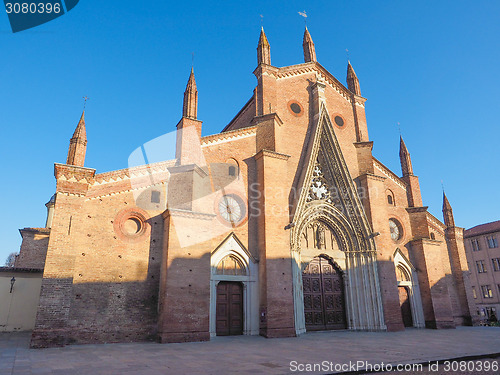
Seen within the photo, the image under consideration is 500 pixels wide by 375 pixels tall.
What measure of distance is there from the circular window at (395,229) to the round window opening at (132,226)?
55.8 ft

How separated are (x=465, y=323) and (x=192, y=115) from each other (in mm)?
23911

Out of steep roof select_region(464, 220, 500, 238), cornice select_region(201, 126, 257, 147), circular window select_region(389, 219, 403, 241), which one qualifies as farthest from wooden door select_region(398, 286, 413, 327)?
steep roof select_region(464, 220, 500, 238)

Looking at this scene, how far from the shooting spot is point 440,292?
23.1 meters

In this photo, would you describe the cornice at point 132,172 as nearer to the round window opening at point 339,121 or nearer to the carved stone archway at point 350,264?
the carved stone archway at point 350,264

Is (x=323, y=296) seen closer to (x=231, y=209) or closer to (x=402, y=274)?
(x=402, y=274)

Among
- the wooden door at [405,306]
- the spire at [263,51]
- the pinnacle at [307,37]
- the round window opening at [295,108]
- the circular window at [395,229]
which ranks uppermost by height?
the pinnacle at [307,37]

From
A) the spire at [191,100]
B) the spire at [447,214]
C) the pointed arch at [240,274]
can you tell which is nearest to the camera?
the pointed arch at [240,274]

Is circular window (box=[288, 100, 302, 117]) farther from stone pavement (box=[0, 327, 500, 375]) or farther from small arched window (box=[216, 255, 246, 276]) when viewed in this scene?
stone pavement (box=[0, 327, 500, 375])

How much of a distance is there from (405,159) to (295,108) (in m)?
10.4

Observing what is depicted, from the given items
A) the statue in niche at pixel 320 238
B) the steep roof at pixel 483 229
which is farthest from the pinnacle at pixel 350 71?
the steep roof at pixel 483 229

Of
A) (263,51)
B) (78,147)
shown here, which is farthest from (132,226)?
(263,51)

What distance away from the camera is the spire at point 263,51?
2307 centimetres

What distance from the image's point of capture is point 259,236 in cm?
1900

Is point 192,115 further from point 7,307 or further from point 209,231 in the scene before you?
point 7,307
